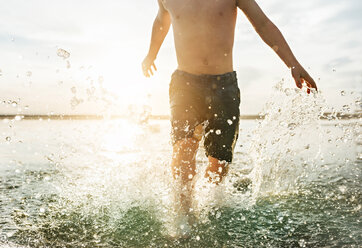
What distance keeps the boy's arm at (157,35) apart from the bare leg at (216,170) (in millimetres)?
1179

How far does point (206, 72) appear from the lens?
9.19ft

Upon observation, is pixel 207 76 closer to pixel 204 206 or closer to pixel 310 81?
pixel 310 81

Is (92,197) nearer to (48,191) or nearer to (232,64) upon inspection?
(48,191)

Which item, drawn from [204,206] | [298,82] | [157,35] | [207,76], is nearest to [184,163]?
[204,206]

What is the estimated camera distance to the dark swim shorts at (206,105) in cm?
277

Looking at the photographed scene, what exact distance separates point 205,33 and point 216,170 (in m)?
1.29

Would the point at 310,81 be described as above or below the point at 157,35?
below

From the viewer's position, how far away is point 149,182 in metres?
3.99

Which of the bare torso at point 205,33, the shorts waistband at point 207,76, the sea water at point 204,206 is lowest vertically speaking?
the sea water at point 204,206

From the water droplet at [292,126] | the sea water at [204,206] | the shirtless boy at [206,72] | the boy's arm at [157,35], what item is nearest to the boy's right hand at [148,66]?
the boy's arm at [157,35]

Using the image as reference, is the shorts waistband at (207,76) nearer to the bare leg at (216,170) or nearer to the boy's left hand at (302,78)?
the boy's left hand at (302,78)

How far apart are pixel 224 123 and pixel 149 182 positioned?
152 centimetres

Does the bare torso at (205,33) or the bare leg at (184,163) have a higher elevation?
the bare torso at (205,33)

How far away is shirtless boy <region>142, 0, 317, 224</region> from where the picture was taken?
9.02ft
